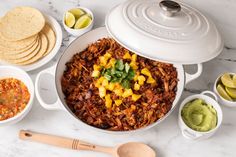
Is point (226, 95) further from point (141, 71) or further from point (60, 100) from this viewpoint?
point (60, 100)

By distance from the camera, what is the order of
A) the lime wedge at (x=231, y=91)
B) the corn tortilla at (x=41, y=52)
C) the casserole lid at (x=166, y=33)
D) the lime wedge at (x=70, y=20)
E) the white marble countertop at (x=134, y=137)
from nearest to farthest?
the casserole lid at (x=166, y=33)
the white marble countertop at (x=134, y=137)
the lime wedge at (x=231, y=91)
the corn tortilla at (x=41, y=52)
the lime wedge at (x=70, y=20)

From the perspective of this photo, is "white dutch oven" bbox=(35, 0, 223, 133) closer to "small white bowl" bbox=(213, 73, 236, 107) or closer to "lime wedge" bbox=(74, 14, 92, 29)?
"small white bowl" bbox=(213, 73, 236, 107)

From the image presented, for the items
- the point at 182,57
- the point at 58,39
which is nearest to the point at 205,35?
the point at 182,57

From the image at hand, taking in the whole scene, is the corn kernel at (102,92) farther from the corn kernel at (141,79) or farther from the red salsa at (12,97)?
the red salsa at (12,97)

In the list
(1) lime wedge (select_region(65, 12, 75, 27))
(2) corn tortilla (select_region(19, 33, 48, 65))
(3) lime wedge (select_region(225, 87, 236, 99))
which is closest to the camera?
(3) lime wedge (select_region(225, 87, 236, 99))

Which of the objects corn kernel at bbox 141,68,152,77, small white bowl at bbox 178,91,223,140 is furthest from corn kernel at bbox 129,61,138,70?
small white bowl at bbox 178,91,223,140

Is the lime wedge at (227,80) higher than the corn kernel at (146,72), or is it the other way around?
the corn kernel at (146,72)

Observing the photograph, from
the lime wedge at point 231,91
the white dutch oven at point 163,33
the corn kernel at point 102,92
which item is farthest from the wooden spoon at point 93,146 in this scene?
the lime wedge at point 231,91

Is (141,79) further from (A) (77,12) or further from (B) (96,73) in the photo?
(A) (77,12)
